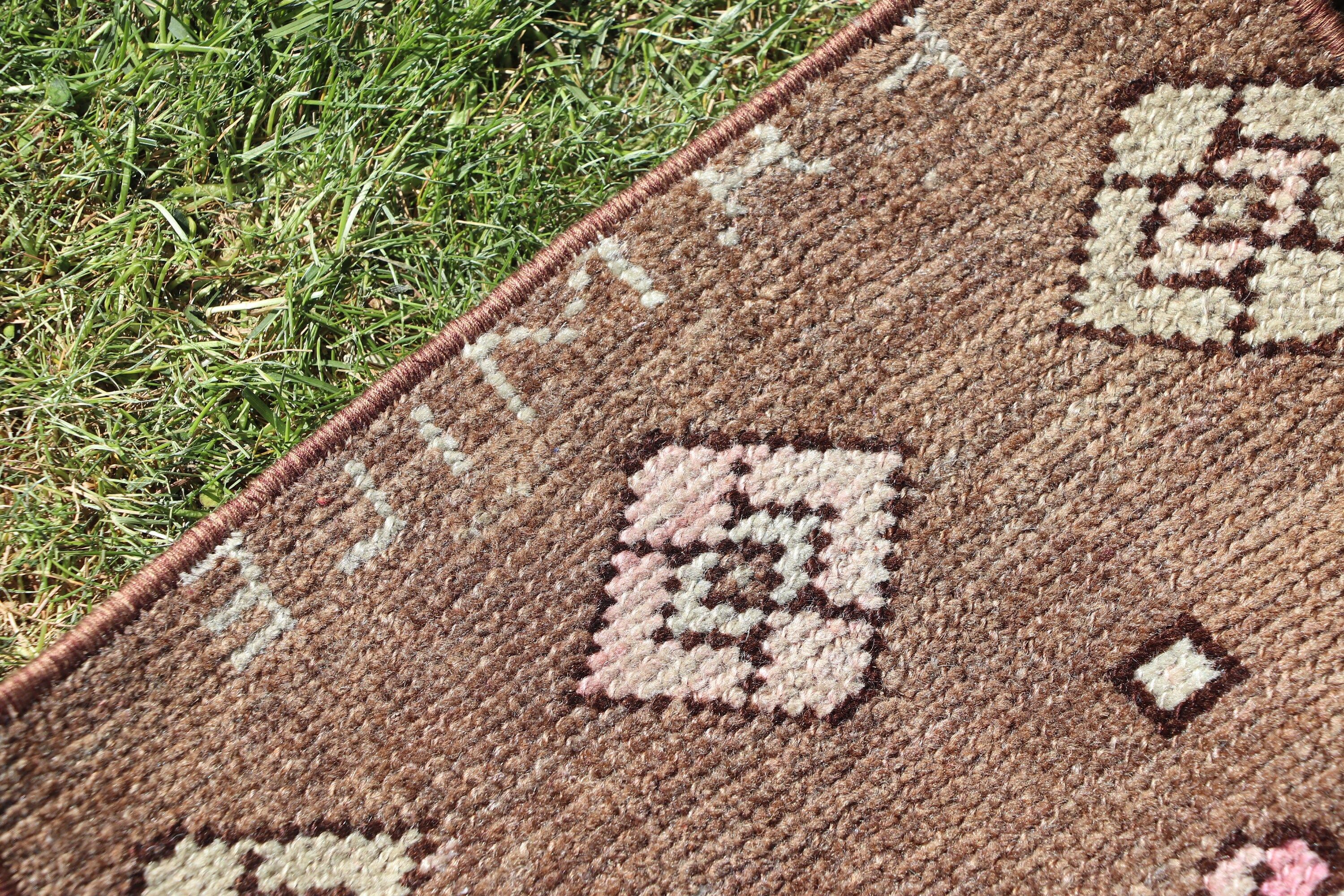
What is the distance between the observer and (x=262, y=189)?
1.07m

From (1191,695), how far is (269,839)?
945 mm

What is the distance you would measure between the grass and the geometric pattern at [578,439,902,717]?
0.33m

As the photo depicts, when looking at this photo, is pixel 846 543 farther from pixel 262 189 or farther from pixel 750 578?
pixel 262 189

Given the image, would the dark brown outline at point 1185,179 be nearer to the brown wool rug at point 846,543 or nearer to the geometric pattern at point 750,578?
the brown wool rug at point 846,543

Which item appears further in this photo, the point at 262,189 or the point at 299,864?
the point at 262,189

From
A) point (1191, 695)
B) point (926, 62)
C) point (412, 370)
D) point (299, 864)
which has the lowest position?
point (1191, 695)

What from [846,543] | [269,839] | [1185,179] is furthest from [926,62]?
[269,839]

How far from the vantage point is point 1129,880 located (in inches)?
36.6

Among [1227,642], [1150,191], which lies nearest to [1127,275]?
[1150,191]

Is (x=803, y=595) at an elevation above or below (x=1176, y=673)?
above

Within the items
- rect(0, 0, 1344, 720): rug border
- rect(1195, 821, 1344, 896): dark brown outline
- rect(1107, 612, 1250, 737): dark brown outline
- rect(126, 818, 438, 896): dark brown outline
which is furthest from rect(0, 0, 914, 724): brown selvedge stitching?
rect(1195, 821, 1344, 896): dark brown outline

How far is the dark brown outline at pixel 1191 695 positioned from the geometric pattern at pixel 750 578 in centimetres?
26

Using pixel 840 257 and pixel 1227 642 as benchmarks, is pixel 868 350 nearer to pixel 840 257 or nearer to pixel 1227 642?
pixel 840 257

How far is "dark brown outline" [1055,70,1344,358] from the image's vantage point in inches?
37.8
